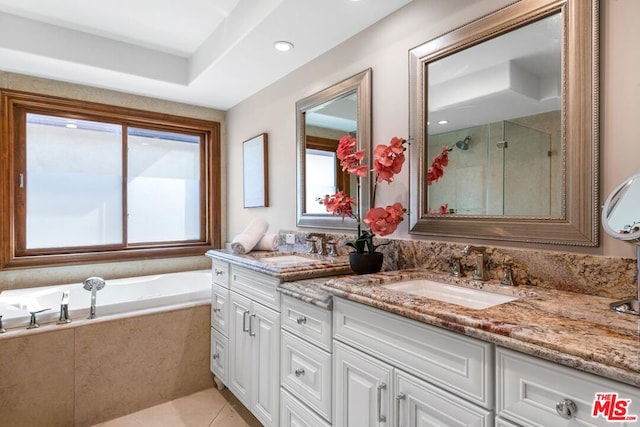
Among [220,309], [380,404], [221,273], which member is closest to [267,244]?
[221,273]

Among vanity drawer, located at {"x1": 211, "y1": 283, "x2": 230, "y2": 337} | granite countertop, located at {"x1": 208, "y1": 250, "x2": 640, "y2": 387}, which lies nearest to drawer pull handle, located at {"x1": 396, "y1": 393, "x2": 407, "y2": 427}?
granite countertop, located at {"x1": 208, "y1": 250, "x2": 640, "y2": 387}

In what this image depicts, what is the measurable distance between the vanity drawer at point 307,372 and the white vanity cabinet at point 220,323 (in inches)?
29.9

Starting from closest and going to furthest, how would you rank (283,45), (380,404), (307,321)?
(380,404) → (307,321) → (283,45)

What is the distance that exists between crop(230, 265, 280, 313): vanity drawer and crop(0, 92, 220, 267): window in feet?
4.95

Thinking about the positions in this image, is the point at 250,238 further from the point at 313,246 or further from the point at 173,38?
the point at 173,38

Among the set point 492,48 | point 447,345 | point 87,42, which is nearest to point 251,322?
point 447,345

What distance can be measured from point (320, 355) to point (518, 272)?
80 cm

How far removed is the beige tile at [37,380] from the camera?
1.88 meters

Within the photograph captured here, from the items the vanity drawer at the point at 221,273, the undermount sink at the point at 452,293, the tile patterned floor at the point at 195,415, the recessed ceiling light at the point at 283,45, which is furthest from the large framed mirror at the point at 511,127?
the tile patterned floor at the point at 195,415

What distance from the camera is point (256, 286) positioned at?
6.12 feet

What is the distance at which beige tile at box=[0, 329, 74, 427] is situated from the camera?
1.88 metres

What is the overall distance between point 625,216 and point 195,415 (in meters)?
2.35

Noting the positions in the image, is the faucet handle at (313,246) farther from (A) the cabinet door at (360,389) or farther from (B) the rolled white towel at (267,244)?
(A) the cabinet door at (360,389)

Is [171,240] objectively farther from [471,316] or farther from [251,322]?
[471,316]
